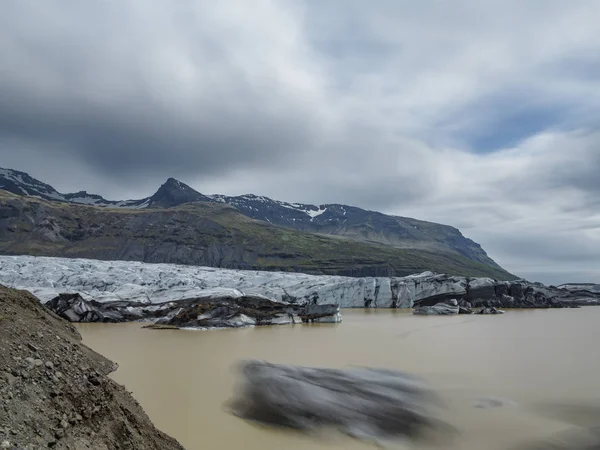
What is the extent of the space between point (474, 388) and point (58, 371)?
37.7 ft

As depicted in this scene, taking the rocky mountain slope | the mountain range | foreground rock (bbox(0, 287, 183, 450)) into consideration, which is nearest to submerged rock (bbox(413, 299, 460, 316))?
foreground rock (bbox(0, 287, 183, 450))

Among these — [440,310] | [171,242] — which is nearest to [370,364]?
[440,310]

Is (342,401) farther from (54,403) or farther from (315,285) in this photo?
(315,285)

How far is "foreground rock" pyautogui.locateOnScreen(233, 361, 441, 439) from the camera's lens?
9984 mm

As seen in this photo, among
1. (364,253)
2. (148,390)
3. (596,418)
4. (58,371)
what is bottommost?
(148,390)

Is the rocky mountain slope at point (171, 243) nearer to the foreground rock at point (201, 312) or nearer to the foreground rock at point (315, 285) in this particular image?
the foreground rock at point (315, 285)

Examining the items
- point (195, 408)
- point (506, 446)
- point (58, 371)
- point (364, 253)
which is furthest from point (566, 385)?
point (364, 253)

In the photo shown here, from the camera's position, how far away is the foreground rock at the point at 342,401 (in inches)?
393

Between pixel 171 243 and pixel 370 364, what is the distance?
128967 mm

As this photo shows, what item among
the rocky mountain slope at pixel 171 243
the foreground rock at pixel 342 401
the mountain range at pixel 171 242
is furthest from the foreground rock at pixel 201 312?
the mountain range at pixel 171 242

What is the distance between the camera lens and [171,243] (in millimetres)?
137750

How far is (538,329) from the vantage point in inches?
1143

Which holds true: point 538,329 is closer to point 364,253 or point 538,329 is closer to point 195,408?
point 195,408

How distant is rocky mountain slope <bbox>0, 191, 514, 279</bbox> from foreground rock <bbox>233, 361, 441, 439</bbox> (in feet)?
388
